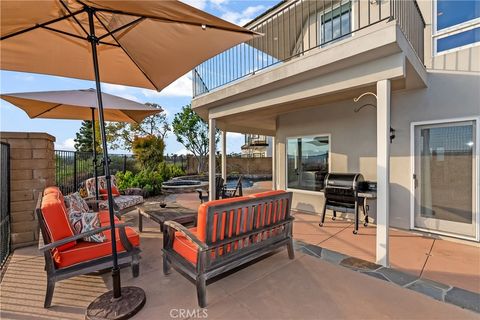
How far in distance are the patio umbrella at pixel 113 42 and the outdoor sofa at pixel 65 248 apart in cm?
39

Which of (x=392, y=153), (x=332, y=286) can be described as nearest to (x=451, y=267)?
(x=332, y=286)

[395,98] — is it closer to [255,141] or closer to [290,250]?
[290,250]

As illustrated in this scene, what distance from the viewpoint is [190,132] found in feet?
51.0

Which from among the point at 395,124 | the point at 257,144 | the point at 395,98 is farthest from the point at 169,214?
the point at 257,144

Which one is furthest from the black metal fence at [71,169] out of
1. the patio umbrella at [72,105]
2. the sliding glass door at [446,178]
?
the sliding glass door at [446,178]

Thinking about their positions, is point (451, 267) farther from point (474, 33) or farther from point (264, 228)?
point (474, 33)

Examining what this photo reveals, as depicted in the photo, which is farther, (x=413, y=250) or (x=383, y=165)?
(x=413, y=250)

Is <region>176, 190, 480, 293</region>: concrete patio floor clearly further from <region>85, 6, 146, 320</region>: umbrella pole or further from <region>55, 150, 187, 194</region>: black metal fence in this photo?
<region>55, 150, 187, 194</region>: black metal fence

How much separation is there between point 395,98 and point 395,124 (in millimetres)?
544

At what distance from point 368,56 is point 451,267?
10.3 feet

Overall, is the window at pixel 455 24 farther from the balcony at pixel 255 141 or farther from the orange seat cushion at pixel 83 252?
the balcony at pixel 255 141

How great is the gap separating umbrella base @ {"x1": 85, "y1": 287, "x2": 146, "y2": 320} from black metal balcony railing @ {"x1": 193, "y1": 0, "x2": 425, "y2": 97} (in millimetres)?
4131

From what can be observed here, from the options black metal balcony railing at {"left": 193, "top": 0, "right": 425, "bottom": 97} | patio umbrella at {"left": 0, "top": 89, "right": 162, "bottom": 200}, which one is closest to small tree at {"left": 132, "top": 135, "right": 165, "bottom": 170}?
black metal balcony railing at {"left": 193, "top": 0, "right": 425, "bottom": 97}

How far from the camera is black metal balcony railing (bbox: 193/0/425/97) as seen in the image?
413 cm
